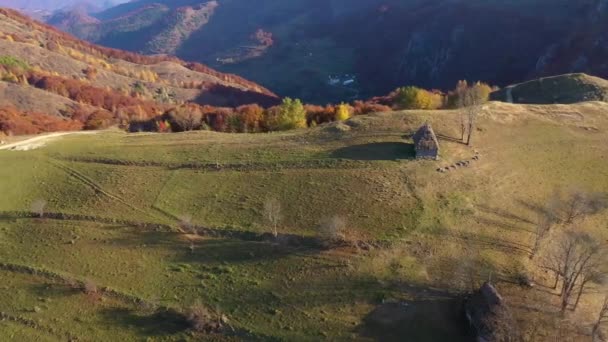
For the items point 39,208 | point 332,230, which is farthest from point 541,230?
point 39,208

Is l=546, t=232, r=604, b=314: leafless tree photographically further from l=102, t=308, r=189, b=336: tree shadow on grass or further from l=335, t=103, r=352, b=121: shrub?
l=335, t=103, r=352, b=121: shrub

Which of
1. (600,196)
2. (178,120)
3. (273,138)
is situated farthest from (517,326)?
(178,120)

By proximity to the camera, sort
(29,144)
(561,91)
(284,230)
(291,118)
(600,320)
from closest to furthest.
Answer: (600,320) < (284,230) < (29,144) < (291,118) < (561,91)

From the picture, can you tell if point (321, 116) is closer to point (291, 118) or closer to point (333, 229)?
point (291, 118)

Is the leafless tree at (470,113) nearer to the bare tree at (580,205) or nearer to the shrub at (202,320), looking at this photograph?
Result: the bare tree at (580,205)

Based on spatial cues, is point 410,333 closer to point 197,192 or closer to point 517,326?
point 517,326
